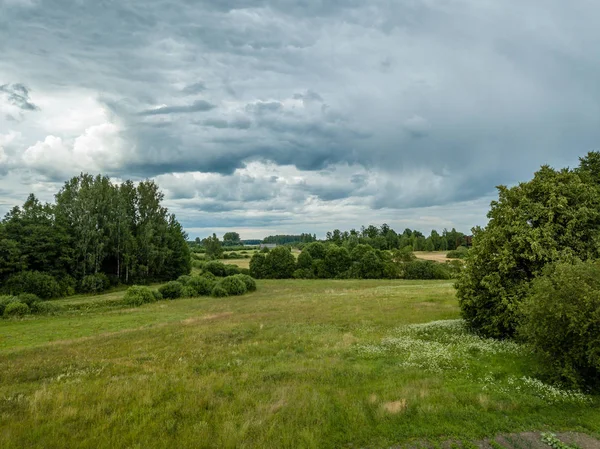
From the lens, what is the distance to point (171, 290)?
58.4 m

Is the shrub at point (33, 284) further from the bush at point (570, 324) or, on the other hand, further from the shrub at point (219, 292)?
the bush at point (570, 324)

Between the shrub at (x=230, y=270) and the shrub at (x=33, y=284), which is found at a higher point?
the shrub at (x=33, y=284)

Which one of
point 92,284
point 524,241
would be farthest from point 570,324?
point 92,284

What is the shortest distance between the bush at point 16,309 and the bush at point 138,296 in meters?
11.6

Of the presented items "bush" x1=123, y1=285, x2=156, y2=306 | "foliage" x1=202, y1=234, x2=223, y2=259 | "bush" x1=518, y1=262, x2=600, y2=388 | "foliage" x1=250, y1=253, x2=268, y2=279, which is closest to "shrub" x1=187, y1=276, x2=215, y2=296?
"bush" x1=123, y1=285, x2=156, y2=306

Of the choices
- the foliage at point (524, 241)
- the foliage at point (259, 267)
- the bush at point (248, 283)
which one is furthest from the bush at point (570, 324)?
the foliage at point (259, 267)

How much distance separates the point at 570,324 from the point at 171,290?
56597 mm

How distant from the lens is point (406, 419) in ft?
35.3

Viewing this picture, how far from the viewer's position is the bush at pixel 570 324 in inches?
491

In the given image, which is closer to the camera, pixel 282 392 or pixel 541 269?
pixel 282 392

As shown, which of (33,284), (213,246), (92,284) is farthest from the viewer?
(213,246)

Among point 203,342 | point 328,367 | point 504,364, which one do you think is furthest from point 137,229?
point 504,364

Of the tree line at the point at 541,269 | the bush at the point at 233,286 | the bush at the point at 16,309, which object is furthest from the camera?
the bush at the point at 233,286

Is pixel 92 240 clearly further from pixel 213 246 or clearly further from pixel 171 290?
pixel 213 246
